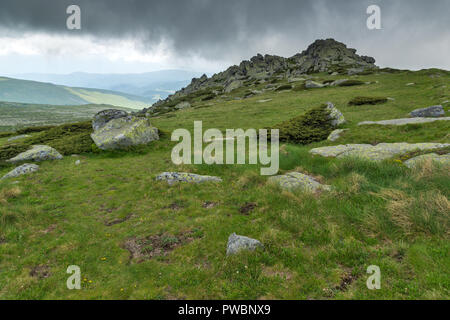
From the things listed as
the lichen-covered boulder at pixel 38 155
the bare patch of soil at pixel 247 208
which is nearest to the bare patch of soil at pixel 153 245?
the bare patch of soil at pixel 247 208

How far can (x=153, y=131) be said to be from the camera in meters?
26.5

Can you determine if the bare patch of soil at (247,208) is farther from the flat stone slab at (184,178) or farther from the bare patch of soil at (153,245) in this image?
the flat stone slab at (184,178)

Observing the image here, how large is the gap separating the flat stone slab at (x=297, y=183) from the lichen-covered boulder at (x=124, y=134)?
696 inches

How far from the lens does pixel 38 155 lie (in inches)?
803

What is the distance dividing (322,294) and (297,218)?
356cm

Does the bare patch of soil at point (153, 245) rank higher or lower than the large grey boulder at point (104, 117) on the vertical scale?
lower

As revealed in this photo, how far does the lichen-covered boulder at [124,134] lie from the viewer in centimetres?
2358

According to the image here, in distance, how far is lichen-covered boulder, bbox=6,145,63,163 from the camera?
65.8 feet

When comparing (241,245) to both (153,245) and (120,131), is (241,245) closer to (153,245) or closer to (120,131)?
(153,245)

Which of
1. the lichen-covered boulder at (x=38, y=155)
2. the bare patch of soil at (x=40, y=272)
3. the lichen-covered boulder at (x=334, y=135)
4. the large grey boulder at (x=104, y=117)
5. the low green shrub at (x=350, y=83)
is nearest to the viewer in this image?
the bare patch of soil at (x=40, y=272)

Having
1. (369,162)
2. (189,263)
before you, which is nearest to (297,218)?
(189,263)

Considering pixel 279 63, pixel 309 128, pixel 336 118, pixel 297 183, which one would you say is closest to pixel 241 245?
pixel 297 183

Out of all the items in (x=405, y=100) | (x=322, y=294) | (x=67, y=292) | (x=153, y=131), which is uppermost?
(x=405, y=100)
